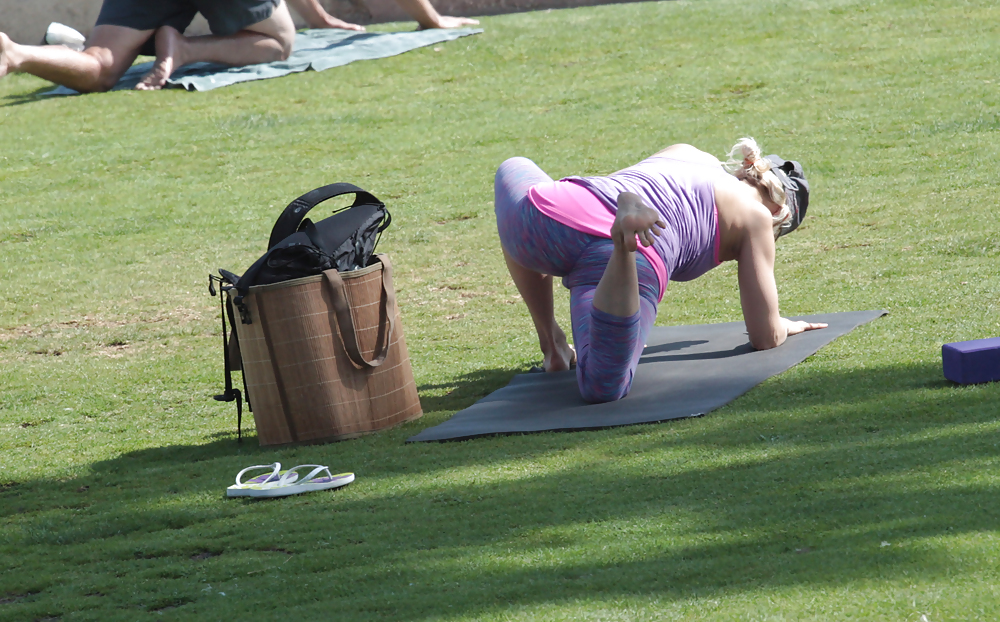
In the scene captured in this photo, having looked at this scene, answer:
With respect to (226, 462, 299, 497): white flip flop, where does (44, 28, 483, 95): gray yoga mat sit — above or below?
above

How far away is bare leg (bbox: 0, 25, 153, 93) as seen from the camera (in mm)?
10023

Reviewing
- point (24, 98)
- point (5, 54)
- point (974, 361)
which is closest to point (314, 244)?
point (974, 361)

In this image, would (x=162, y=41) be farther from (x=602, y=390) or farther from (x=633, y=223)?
Result: (x=633, y=223)

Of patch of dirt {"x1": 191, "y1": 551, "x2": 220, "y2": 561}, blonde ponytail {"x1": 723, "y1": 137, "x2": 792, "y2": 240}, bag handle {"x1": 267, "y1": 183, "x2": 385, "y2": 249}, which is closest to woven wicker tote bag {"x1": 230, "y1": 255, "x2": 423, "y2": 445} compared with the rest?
bag handle {"x1": 267, "y1": 183, "x2": 385, "y2": 249}

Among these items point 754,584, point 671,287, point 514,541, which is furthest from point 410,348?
point 754,584

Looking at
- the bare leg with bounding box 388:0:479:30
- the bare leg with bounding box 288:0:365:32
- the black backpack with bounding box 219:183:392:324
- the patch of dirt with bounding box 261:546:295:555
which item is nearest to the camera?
the patch of dirt with bounding box 261:546:295:555

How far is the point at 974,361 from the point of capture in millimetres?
3475

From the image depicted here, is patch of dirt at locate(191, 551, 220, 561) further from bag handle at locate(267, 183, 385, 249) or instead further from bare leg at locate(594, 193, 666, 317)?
bare leg at locate(594, 193, 666, 317)

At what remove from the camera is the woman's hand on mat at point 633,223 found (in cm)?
352

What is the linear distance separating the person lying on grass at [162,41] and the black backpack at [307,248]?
6882mm

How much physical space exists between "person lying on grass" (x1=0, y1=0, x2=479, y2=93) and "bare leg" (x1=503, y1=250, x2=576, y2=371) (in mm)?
7050

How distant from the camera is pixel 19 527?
3.21 meters

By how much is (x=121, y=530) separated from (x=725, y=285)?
3849mm

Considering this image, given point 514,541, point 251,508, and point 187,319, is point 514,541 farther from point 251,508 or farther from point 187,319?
point 187,319
